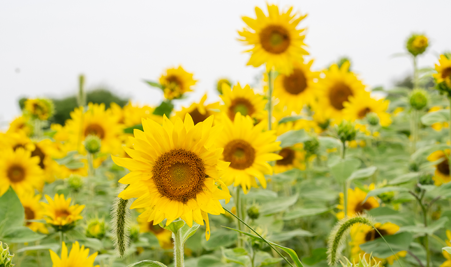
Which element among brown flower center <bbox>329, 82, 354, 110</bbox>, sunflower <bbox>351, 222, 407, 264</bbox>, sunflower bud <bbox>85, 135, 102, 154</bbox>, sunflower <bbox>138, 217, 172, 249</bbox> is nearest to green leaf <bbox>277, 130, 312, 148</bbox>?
sunflower <bbox>351, 222, 407, 264</bbox>

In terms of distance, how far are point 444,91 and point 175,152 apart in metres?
1.61

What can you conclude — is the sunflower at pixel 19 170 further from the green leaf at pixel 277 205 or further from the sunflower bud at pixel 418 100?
the sunflower bud at pixel 418 100

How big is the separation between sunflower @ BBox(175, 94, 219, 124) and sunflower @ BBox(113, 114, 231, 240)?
1160mm

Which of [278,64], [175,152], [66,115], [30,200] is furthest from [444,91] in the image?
[66,115]

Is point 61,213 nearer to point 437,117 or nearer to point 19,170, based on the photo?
point 19,170

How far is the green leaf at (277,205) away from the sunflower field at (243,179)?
1cm

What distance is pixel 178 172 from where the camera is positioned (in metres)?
1.12

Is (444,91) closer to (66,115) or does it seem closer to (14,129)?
(14,129)

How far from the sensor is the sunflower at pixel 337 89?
10.2 feet

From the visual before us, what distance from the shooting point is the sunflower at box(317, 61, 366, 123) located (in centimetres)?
311

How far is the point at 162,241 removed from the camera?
268 cm

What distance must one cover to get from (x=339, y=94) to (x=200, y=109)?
4.65 ft

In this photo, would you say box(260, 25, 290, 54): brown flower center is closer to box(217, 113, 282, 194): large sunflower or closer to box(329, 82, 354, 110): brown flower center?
box(217, 113, 282, 194): large sunflower

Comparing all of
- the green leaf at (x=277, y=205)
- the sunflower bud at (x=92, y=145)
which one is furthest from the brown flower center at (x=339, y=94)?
the sunflower bud at (x=92, y=145)
